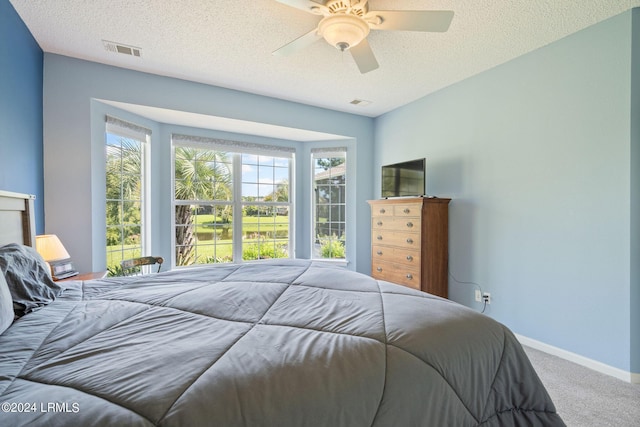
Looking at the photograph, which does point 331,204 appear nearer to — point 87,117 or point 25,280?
point 87,117

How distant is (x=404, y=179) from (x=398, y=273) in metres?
1.10

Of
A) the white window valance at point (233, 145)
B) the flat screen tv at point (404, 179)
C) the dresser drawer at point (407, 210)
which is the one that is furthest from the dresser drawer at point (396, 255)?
the white window valance at point (233, 145)

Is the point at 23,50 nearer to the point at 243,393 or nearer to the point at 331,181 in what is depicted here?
the point at 243,393

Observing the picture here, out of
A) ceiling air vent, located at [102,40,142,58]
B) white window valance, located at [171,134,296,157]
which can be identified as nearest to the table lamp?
ceiling air vent, located at [102,40,142,58]

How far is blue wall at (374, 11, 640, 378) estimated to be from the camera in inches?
79.6

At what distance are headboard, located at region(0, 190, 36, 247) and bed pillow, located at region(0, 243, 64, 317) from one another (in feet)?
1.28

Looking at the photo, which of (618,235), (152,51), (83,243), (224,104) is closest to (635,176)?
(618,235)

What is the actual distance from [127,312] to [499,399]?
144cm

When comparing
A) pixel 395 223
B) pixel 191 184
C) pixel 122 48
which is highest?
pixel 122 48

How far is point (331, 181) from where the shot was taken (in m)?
4.34

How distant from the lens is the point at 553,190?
2377 mm

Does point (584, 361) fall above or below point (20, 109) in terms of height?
below

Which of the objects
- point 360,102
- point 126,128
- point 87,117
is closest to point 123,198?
point 126,128

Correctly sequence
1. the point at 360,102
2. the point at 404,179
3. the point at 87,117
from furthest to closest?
the point at 360,102 → the point at 404,179 → the point at 87,117
